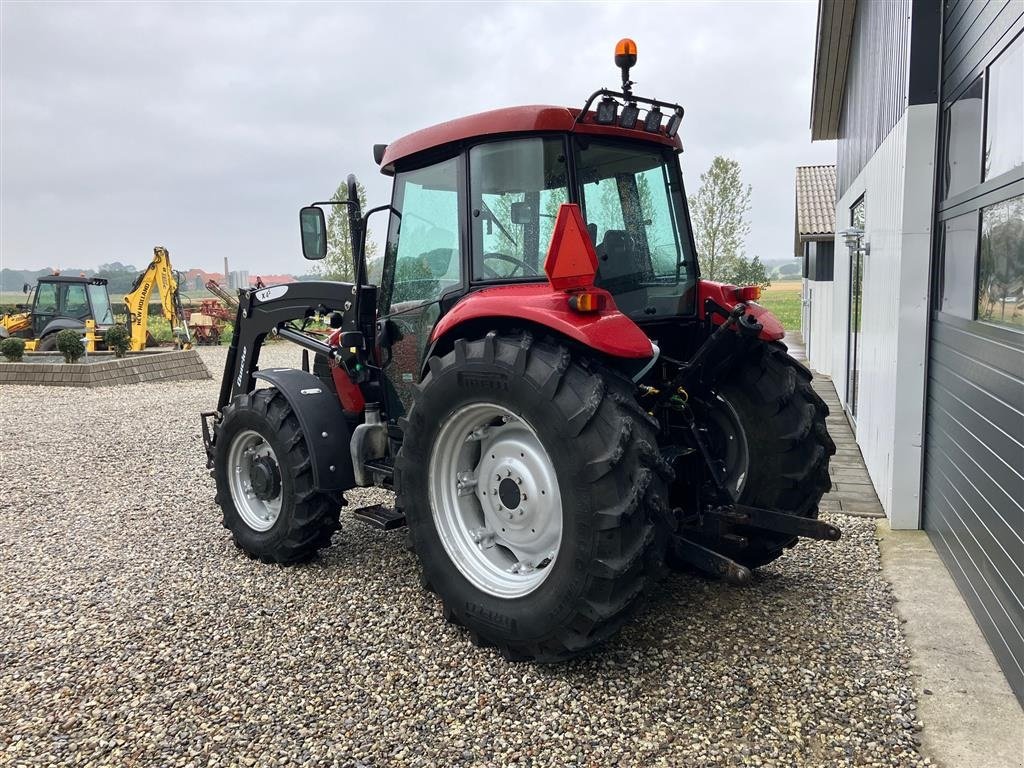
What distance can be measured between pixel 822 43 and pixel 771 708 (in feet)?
34.2

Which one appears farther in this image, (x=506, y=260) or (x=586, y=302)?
(x=506, y=260)

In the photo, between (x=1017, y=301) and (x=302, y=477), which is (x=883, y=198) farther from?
(x=302, y=477)

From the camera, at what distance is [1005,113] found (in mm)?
3488

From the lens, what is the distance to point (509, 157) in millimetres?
3480

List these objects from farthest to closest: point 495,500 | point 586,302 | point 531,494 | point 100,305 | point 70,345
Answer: point 100,305 → point 70,345 → point 495,500 → point 531,494 → point 586,302

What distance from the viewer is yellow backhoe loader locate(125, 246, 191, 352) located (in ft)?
57.2

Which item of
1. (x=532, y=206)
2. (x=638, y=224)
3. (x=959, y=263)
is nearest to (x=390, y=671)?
(x=532, y=206)

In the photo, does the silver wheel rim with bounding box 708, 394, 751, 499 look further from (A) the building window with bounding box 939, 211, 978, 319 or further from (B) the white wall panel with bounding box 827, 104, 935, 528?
(B) the white wall panel with bounding box 827, 104, 935, 528

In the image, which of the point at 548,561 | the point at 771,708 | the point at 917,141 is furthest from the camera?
the point at 917,141

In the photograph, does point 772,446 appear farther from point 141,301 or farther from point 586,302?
point 141,301

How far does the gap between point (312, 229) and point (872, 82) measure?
6272 millimetres

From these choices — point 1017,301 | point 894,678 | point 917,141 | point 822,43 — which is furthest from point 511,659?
point 822,43

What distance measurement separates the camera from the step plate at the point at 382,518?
396 cm

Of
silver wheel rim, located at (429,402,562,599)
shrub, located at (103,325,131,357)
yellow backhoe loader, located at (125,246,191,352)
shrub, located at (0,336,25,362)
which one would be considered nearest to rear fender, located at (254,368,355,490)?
silver wheel rim, located at (429,402,562,599)
